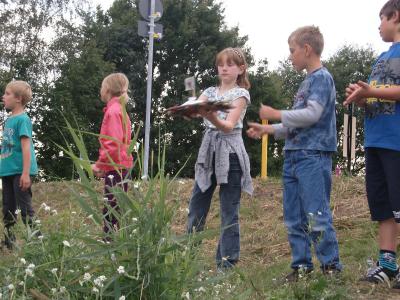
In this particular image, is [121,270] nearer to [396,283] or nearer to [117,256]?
[117,256]

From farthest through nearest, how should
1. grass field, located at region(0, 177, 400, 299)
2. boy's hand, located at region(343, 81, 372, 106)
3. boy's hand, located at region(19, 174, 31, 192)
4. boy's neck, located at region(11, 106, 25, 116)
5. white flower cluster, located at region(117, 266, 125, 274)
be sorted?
boy's neck, located at region(11, 106, 25, 116) → boy's hand, located at region(19, 174, 31, 192) → boy's hand, located at region(343, 81, 372, 106) → grass field, located at region(0, 177, 400, 299) → white flower cluster, located at region(117, 266, 125, 274)

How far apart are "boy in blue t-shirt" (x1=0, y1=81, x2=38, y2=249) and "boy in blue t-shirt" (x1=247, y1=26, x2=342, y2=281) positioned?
2393 millimetres

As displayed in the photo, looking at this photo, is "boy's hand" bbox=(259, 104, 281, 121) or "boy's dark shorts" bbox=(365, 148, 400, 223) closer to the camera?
"boy's hand" bbox=(259, 104, 281, 121)

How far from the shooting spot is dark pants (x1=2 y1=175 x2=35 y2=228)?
490 centimetres

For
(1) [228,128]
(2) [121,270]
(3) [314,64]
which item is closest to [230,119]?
(1) [228,128]

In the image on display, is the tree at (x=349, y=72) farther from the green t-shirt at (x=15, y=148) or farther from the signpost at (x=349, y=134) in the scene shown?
the green t-shirt at (x=15, y=148)

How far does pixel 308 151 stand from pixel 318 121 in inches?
7.8

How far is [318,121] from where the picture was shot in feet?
11.4

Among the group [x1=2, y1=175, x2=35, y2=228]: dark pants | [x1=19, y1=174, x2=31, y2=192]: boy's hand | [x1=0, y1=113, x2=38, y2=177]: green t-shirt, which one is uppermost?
[x1=0, y1=113, x2=38, y2=177]: green t-shirt

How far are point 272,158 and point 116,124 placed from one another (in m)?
25.5

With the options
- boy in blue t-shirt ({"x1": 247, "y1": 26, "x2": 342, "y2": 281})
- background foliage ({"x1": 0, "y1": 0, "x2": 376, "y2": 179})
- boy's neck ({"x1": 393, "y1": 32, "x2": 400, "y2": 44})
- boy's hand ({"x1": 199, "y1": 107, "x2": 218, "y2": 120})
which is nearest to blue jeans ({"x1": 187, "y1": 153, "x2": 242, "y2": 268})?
boy in blue t-shirt ({"x1": 247, "y1": 26, "x2": 342, "y2": 281})

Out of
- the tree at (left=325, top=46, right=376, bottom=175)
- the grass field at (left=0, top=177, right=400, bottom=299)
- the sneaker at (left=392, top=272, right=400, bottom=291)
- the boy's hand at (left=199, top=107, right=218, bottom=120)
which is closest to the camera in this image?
the grass field at (left=0, top=177, right=400, bottom=299)

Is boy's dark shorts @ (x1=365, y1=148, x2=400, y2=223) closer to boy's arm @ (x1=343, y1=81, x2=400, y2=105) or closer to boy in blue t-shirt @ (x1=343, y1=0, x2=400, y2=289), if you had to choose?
boy in blue t-shirt @ (x1=343, y1=0, x2=400, y2=289)

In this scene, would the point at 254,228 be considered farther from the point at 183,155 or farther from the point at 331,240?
the point at 183,155
